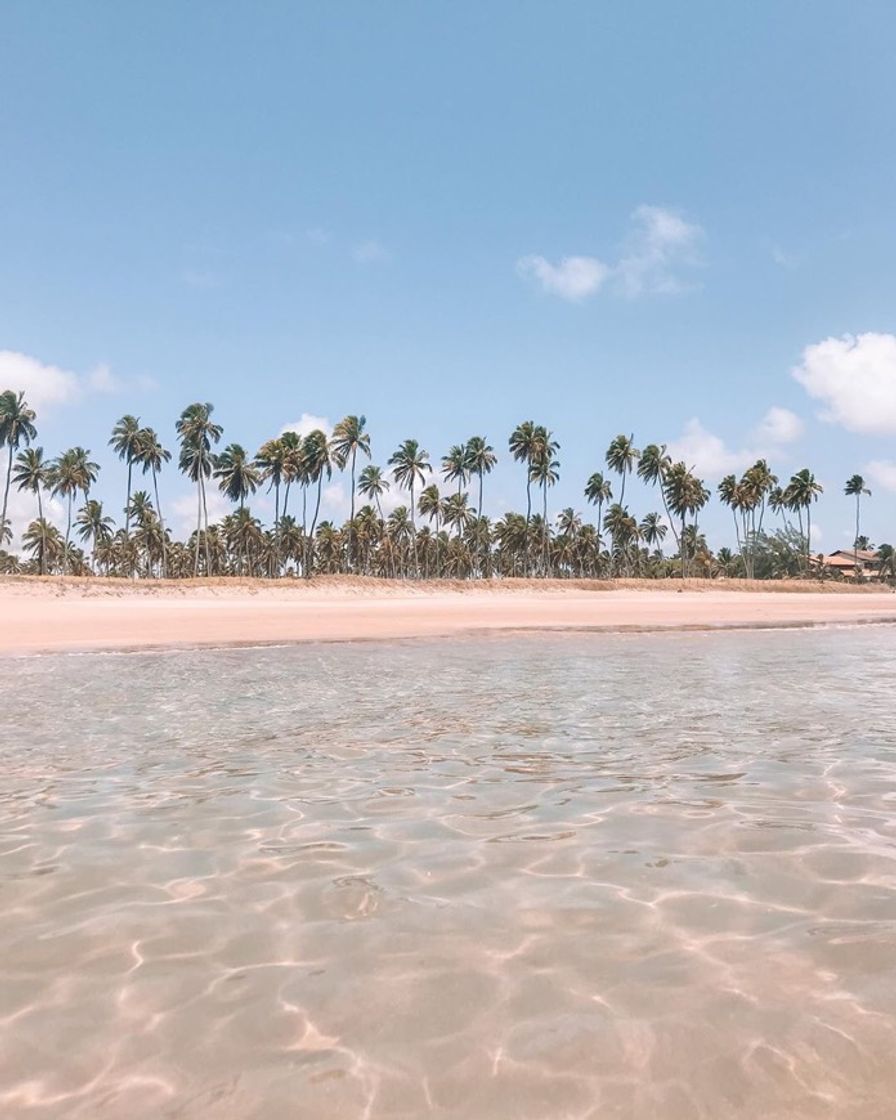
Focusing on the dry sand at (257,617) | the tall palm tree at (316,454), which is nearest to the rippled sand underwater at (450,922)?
the dry sand at (257,617)

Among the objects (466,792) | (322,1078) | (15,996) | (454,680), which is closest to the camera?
(322,1078)

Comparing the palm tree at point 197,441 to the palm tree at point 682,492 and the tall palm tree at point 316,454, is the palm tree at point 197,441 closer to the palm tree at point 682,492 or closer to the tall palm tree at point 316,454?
the tall palm tree at point 316,454

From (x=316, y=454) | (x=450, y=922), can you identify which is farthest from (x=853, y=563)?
(x=450, y=922)

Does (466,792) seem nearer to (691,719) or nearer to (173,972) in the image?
(173,972)

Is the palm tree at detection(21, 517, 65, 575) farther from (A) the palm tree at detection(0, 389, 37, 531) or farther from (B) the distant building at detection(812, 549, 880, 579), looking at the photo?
(B) the distant building at detection(812, 549, 880, 579)

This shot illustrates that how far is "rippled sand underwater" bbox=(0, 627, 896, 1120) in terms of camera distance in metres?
2.71

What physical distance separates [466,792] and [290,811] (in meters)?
1.41

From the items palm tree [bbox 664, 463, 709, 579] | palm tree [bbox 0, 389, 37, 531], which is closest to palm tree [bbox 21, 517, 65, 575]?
palm tree [bbox 0, 389, 37, 531]

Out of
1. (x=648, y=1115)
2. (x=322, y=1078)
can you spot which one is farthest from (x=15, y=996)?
(x=648, y=1115)

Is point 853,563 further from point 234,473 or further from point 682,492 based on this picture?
point 234,473

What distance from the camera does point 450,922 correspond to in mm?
3961

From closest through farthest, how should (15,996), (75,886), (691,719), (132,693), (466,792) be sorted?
1. (15,996)
2. (75,886)
3. (466,792)
4. (691,719)
5. (132,693)

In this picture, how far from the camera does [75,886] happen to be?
450 centimetres

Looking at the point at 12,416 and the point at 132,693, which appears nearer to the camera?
the point at 132,693
